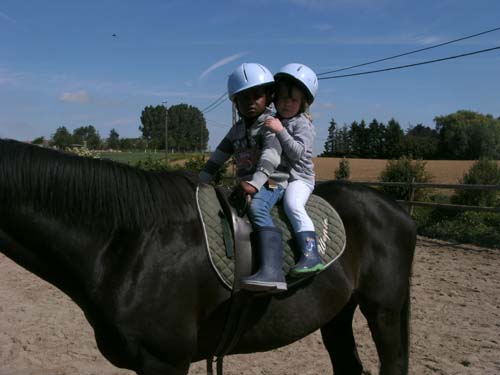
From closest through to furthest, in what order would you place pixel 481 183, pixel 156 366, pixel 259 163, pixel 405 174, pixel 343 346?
pixel 156 366 < pixel 259 163 < pixel 343 346 < pixel 481 183 < pixel 405 174

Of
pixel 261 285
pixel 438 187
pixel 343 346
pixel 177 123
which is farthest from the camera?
pixel 177 123

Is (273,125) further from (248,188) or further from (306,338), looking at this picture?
(306,338)

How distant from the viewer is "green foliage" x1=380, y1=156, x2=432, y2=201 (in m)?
13.7

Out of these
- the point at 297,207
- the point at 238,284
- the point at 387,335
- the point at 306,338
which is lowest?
the point at 306,338

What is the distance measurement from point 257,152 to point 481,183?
42.8 ft

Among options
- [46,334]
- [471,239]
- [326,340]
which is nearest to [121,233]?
[326,340]

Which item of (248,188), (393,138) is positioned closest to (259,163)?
(248,188)

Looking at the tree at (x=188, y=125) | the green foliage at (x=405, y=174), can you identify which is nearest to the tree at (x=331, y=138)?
the tree at (x=188, y=125)

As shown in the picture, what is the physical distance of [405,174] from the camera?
14.5 m

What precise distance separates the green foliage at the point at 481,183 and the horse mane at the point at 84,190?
12.6 m

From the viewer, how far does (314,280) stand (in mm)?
2543

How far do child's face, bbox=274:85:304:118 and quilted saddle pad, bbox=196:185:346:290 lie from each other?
21.3 inches

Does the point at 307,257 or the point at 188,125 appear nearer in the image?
the point at 307,257

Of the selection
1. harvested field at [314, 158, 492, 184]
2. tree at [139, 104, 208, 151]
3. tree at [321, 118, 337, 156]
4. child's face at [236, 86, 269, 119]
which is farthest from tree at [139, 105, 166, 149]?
child's face at [236, 86, 269, 119]
